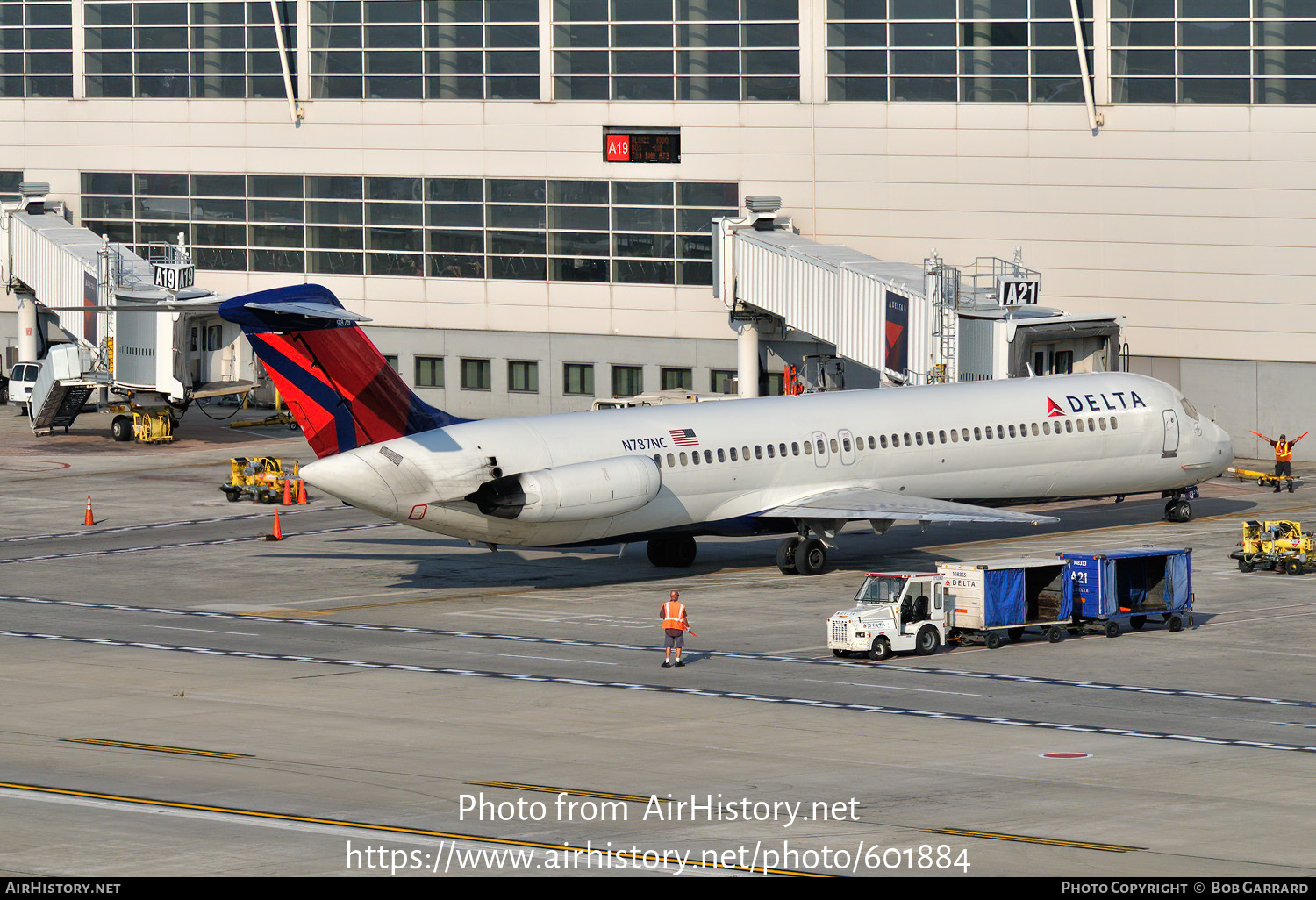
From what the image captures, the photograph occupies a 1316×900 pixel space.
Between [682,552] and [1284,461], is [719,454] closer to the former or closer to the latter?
[682,552]

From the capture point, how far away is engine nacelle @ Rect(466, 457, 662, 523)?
4062cm

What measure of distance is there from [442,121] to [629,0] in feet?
31.6

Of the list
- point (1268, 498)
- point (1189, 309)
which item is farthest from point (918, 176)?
point (1268, 498)

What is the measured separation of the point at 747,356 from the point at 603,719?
42758 millimetres

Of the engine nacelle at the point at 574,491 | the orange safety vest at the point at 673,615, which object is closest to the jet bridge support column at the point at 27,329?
the engine nacelle at the point at 574,491

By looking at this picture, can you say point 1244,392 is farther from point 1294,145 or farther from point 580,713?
point 580,713

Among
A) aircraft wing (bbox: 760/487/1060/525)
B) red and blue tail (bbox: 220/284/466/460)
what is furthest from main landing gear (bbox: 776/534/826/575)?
red and blue tail (bbox: 220/284/466/460)

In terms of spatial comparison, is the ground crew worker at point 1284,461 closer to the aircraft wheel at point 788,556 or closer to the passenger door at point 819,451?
the passenger door at point 819,451

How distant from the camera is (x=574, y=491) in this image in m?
41.1

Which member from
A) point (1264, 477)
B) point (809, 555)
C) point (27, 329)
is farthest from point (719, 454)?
point (27, 329)

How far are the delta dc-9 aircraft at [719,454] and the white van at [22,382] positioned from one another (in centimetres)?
4282

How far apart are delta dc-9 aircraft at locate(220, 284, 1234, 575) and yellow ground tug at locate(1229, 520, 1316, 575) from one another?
5.66 meters

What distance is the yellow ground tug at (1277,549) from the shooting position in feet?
146

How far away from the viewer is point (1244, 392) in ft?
212
